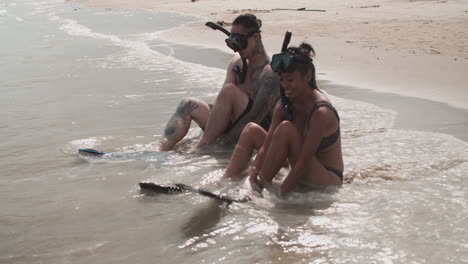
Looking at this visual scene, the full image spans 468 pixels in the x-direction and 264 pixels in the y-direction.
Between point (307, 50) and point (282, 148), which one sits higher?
point (307, 50)

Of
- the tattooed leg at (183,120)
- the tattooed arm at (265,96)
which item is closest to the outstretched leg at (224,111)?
the tattooed arm at (265,96)

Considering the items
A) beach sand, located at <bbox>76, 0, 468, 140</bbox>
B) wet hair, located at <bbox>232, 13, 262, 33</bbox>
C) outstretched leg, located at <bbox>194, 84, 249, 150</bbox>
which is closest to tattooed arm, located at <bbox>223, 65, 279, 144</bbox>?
outstretched leg, located at <bbox>194, 84, 249, 150</bbox>

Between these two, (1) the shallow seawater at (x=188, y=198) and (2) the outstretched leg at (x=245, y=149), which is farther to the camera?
(2) the outstretched leg at (x=245, y=149)

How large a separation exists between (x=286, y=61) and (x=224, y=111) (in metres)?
1.41

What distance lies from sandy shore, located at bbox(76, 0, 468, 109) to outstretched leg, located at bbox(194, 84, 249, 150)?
114 inches

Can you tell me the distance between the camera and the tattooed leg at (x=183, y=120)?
17.9 ft

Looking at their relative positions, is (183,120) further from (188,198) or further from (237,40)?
(188,198)

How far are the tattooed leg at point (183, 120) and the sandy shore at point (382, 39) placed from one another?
274 cm

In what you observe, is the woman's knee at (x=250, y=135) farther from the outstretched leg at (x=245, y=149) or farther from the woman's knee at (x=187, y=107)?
the woman's knee at (x=187, y=107)

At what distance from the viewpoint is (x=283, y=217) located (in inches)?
144

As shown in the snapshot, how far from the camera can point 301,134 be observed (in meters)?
4.11

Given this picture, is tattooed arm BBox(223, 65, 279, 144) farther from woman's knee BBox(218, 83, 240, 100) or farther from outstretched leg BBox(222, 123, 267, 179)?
outstretched leg BBox(222, 123, 267, 179)

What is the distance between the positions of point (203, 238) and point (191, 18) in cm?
1728

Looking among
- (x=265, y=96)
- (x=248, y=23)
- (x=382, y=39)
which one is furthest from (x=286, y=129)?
(x=382, y=39)
